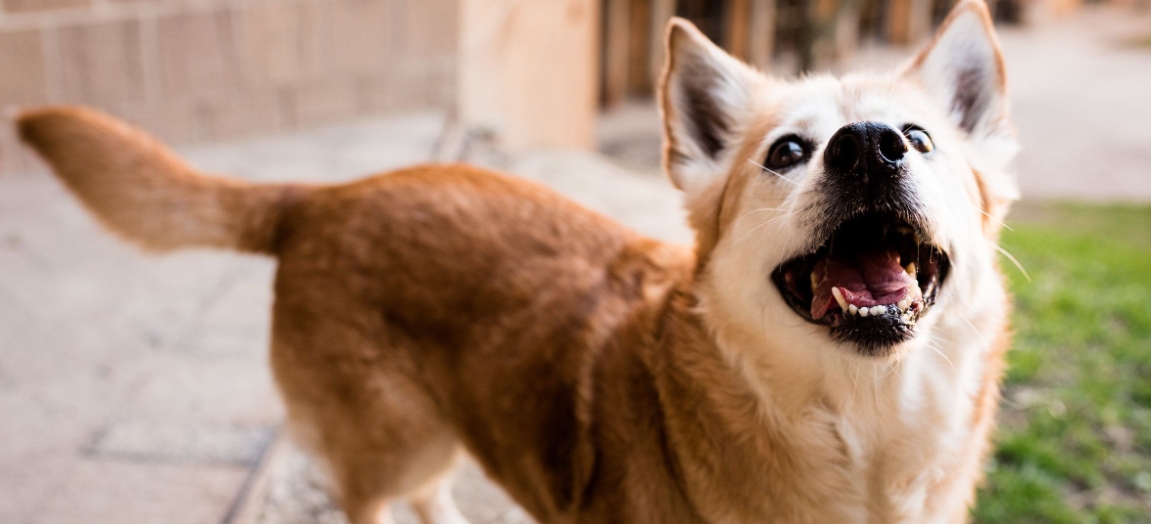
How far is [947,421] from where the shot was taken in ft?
6.61

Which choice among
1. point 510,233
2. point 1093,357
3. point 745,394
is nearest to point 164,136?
point 510,233

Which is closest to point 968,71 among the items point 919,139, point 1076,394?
point 919,139

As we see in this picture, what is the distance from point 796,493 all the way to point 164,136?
14.1 ft

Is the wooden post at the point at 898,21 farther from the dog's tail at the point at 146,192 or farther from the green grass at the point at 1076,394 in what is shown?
the dog's tail at the point at 146,192

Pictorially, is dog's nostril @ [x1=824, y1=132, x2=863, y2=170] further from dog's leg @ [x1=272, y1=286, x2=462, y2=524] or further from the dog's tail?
the dog's tail

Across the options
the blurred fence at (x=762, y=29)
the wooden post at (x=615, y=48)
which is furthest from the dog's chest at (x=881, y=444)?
the wooden post at (x=615, y=48)

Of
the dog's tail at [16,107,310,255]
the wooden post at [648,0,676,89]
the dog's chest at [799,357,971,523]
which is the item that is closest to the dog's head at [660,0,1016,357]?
the dog's chest at [799,357,971,523]

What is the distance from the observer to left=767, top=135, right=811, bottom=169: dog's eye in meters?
2.08

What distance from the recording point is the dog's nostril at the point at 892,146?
1.82 m

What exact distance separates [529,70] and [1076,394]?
4.28 meters

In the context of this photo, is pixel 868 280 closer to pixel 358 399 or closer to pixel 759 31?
pixel 358 399

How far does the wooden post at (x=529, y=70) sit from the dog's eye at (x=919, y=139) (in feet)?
13.6

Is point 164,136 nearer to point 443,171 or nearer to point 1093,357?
point 443,171

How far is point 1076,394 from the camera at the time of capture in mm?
4137
